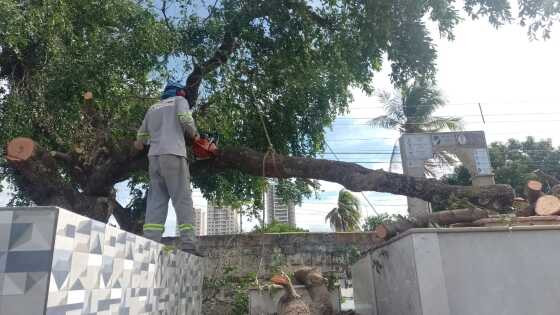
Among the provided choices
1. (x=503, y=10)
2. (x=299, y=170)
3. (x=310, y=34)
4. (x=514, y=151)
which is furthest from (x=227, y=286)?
(x=514, y=151)

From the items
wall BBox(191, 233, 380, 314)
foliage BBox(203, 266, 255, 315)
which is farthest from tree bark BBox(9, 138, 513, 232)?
wall BBox(191, 233, 380, 314)

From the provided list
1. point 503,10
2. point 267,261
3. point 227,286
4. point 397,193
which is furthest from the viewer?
point 267,261

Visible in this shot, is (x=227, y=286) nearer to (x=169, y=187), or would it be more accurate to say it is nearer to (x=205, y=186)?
(x=169, y=187)

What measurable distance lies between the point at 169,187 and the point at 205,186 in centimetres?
503

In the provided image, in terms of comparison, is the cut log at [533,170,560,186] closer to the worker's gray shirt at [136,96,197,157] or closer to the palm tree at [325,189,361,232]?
the worker's gray shirt at [136,96,197,157]

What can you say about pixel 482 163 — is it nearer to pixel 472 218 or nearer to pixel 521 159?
pixel 472 218

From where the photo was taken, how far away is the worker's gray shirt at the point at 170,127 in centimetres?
Result: 374

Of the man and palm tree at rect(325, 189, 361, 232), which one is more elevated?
palm tree at rect(325, 189, 361, 232)

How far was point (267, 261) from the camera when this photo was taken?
Result: 27.5 feet

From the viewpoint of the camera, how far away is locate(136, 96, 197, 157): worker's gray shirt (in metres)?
3.74

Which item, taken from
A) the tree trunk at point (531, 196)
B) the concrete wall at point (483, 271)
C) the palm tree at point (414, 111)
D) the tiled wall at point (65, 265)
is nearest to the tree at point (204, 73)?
the tree trunk at point (531, 196)

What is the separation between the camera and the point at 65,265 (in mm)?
1337

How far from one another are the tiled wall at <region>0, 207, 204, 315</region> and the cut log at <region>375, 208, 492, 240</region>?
6.76ft

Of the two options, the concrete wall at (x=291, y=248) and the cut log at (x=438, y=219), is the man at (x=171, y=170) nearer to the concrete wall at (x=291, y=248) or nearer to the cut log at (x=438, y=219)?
the cut log at (x=438, y=219)
